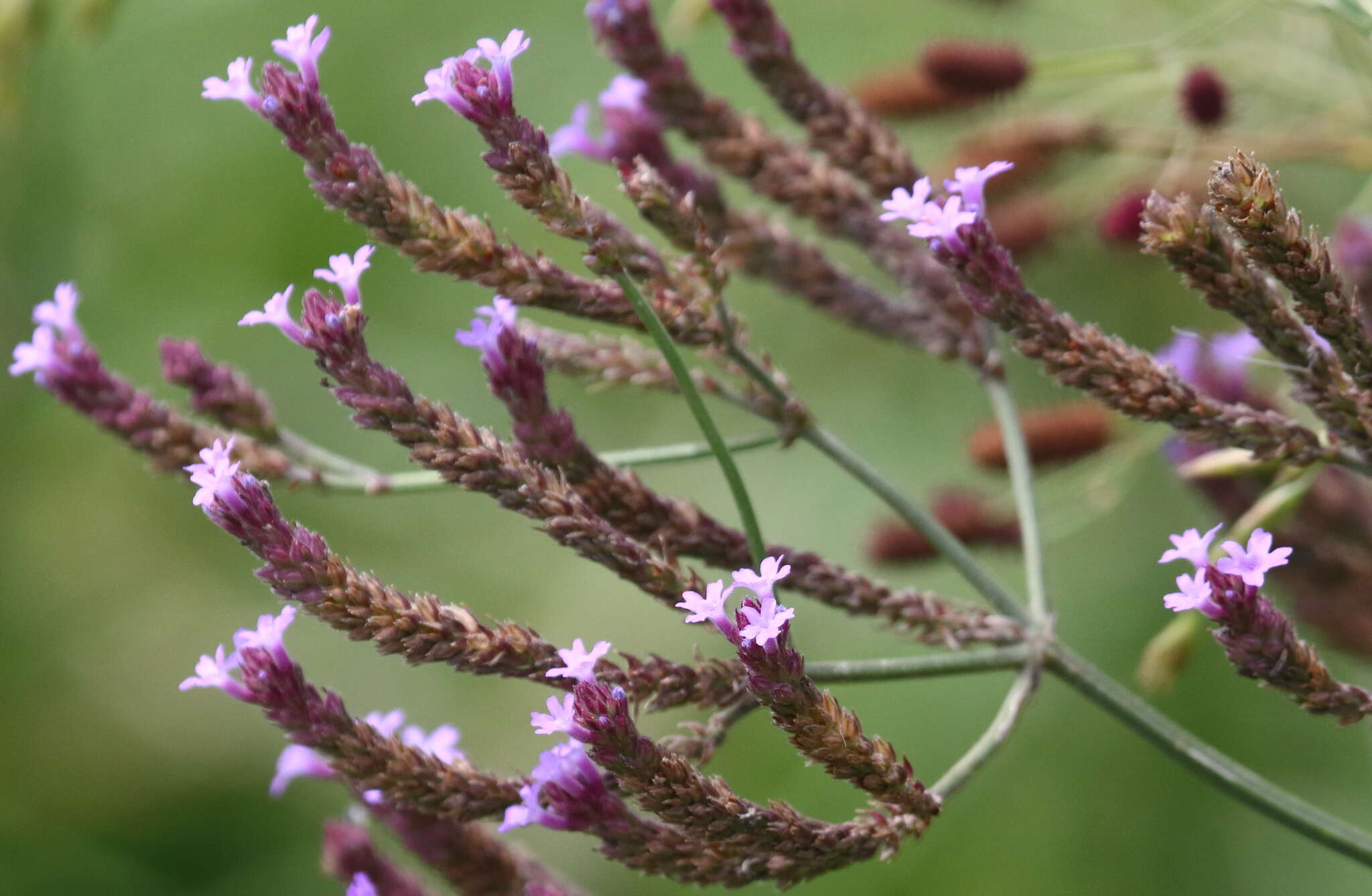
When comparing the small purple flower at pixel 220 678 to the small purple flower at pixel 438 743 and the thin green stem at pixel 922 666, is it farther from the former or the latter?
the thin green stem at pixel 922 666

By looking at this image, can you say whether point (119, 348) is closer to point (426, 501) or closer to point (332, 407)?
point (332, 407)

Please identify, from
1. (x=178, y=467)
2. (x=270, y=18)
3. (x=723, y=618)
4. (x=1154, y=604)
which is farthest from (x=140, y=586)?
(x=723, y=618)

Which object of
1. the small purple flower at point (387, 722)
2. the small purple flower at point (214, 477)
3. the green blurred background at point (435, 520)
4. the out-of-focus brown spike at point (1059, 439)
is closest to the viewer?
the small purple flower at point (214, 477)

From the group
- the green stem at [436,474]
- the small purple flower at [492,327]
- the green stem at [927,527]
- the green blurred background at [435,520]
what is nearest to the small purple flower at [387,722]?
the green stem at [436,474]

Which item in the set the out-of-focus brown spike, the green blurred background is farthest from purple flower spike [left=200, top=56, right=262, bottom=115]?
the green blurred background

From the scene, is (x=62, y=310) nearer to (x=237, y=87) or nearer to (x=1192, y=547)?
(x=237, y=87)
